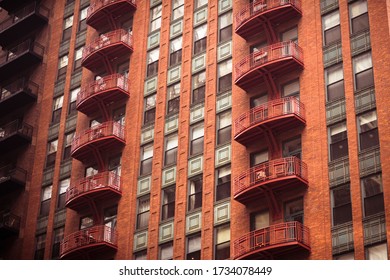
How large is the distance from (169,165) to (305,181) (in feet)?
33.3

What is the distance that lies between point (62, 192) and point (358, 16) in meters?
22.1

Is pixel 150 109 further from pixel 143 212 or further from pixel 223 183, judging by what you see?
pixel 223 183

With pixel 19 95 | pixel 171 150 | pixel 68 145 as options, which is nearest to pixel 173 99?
pixel 171 150

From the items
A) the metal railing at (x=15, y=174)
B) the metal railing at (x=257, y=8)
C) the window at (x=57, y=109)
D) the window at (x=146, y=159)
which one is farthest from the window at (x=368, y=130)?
the metal railing at (x=15, y=174)

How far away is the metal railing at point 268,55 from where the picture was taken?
153ft

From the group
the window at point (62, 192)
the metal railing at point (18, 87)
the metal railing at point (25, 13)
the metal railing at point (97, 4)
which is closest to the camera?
the window at point (62, 192)

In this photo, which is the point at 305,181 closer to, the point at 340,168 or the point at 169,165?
the point at 340,168

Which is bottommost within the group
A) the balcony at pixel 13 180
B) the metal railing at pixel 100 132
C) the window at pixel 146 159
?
the window at pixel 146 159

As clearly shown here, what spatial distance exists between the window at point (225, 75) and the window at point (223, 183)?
5047mm

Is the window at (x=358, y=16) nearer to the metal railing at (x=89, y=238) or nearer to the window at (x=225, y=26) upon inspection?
the window at (x=225, y=26)

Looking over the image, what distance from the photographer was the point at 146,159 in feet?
170

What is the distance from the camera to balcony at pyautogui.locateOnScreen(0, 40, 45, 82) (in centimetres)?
6356
